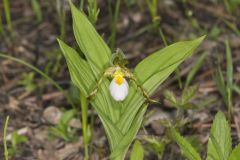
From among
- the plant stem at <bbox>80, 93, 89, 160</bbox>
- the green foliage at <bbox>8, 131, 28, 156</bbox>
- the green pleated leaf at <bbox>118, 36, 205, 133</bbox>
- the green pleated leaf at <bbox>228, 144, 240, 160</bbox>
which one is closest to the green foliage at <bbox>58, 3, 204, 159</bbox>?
the green pleated leaf at <bbox>118, 36, 205, 133</bbox>

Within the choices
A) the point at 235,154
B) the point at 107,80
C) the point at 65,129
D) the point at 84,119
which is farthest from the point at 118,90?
the point at 65,129

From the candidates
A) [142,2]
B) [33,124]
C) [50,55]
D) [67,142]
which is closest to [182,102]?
[67,142]

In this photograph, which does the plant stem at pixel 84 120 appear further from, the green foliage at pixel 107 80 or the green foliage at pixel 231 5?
the green foliage at pixel 231 5

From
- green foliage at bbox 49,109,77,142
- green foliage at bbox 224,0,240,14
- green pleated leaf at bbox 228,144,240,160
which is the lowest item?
green pleated leaf at bbox 228,144,240,160

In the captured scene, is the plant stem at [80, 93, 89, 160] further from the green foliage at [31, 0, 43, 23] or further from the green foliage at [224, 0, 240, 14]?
the green foliage at [224, 0, 240, 14]

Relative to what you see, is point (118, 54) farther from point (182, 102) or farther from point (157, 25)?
point (157, 25)

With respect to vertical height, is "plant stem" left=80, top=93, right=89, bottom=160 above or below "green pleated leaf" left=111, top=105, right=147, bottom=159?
above
